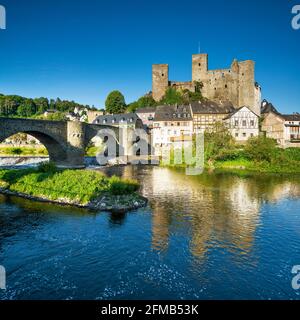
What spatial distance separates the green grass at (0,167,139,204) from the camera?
900 inches

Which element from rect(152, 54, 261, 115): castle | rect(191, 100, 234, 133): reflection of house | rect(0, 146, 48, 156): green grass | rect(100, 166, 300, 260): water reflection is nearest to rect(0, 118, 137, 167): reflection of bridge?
rect(100, 166, 300, 260): water reflection

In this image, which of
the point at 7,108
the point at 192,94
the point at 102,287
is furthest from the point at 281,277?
the point at 7,108

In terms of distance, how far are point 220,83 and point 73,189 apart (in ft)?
207

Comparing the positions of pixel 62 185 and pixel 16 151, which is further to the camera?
pixel 16 151

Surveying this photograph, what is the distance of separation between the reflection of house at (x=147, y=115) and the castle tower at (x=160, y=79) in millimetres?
8997

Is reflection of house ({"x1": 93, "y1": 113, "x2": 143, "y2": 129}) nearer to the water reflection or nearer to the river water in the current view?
the water reflection

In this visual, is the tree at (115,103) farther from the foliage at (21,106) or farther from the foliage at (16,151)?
the foliage at (21,106)

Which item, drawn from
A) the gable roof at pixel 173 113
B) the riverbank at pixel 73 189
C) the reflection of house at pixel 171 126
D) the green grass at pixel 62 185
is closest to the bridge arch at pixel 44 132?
the green grass at pixel 62 185

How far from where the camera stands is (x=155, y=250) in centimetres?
1436

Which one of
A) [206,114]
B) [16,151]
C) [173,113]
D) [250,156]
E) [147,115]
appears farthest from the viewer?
[147,115]

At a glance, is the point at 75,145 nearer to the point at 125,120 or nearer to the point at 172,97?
the point at 125,120

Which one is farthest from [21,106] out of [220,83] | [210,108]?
[210,108]

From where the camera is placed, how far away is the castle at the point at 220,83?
72.4 meters
